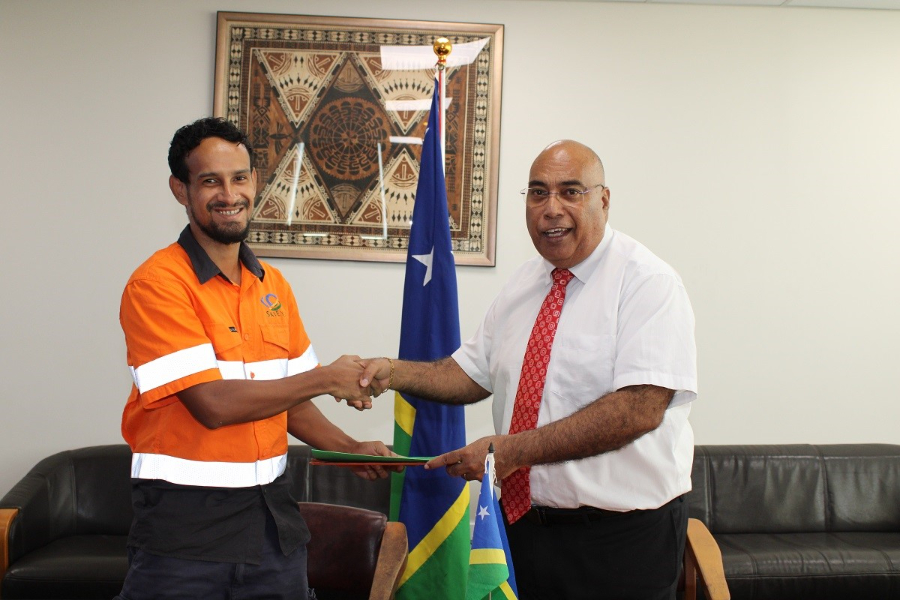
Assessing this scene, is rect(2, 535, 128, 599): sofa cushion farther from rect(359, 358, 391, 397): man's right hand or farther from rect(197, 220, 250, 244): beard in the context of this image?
rect(197, 220, 250, 244): beard

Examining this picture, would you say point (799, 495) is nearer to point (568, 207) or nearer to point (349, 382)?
point (568, 207)

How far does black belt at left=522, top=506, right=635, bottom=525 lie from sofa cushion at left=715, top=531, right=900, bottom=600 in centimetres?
184

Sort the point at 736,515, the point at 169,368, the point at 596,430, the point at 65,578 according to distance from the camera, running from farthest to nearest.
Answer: the point at 736,515 < the point at 65,578 < the point at 596,430 < the point at 169,368

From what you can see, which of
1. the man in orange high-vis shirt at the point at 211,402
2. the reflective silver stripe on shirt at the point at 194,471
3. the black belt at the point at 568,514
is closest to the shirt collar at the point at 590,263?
the black belt at the point at 568,514

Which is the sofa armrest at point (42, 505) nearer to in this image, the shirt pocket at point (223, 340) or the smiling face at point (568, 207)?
the shirt pocket at point (223, 340)

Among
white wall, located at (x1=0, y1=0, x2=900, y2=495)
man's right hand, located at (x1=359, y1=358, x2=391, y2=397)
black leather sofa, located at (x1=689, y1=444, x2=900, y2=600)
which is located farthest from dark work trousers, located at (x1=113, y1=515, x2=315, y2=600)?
black leather sofa, located at (x1=689, y1=444, x2=900, y2=600)

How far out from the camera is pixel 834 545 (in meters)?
3.86

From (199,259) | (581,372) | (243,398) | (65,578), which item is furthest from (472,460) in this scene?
(65,578)

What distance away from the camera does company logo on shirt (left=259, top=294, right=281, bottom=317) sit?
204 cm

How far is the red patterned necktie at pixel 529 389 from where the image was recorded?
2189mm

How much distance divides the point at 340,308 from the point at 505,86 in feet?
4.73

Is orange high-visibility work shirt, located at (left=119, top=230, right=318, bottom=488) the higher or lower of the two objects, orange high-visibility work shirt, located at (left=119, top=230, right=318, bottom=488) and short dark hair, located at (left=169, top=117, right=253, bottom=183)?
the lower

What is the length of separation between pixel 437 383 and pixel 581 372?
1.92 ft

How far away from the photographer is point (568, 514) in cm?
213
